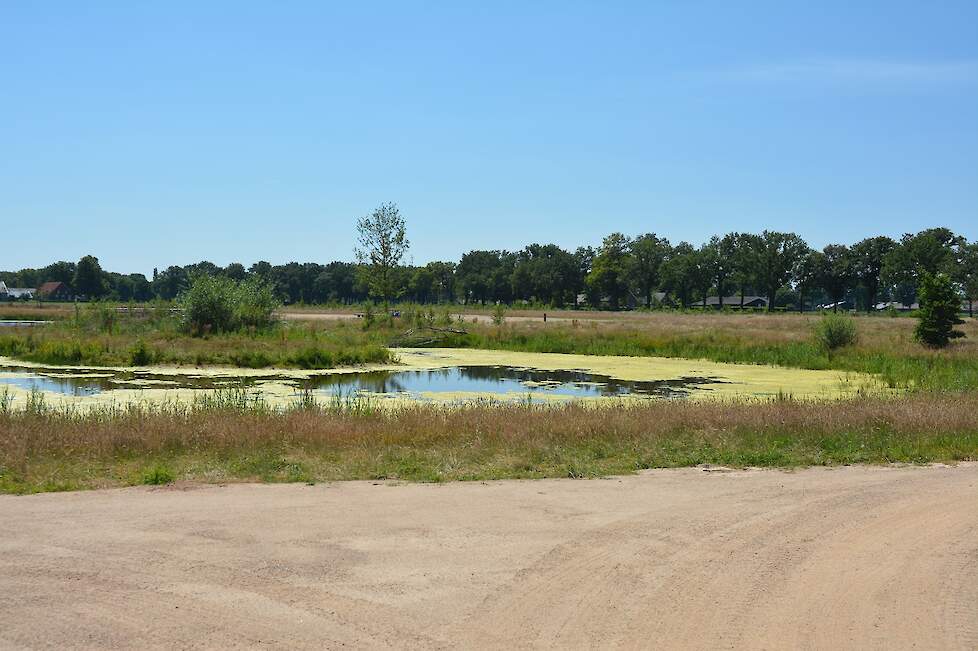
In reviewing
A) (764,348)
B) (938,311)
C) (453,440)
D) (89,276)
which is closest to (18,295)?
(89,276)

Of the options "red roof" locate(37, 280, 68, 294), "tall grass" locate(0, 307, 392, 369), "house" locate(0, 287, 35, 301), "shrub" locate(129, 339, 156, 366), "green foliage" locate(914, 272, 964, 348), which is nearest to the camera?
"shrub" locate(129, 339, 156, 366)

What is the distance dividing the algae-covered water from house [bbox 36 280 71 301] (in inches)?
4961

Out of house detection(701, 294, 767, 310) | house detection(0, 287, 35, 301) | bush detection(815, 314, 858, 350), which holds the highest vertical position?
house detection(0, 287, 35, 301)

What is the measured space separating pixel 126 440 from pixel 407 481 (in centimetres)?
426

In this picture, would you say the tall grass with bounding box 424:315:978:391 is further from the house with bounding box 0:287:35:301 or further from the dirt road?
the house with bounding box 0:287:35:301

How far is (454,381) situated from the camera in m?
30.0

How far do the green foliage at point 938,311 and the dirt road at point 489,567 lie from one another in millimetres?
30687

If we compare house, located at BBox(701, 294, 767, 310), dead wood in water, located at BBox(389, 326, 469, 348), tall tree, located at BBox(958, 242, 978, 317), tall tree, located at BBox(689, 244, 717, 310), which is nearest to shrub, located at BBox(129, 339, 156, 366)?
dead wood in water, located at BBox(389, 326, 469, 348)

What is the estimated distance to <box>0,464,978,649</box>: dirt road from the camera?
5.77 meters

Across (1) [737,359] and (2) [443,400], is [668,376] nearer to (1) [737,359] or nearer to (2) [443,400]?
(1) [737,359]

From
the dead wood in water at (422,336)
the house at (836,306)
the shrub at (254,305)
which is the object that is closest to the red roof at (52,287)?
the shrub at (254,305)

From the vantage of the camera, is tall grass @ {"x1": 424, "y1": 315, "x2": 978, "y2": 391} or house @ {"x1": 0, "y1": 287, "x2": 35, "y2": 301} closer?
tall grass @ {"x1": 424, "y1": 315, "x2": 978, "y2": 391}

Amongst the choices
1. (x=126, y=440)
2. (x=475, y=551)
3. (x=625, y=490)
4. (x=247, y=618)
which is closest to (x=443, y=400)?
(x=126, y=440)

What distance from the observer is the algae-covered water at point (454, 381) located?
23.6 metres
